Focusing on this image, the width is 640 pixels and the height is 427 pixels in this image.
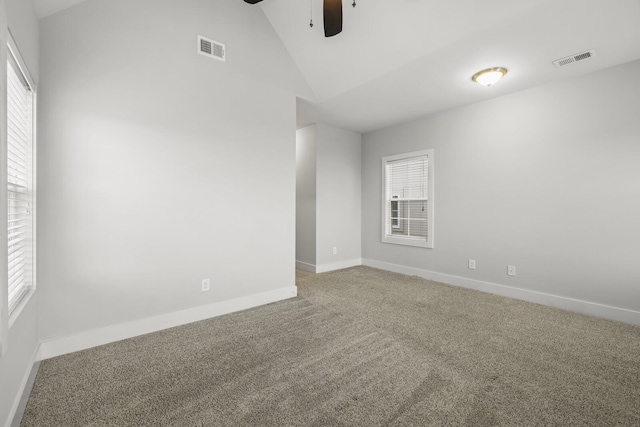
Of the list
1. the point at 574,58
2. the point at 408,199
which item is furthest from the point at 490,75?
the point at 408,199

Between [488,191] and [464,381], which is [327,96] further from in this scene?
[464,381]

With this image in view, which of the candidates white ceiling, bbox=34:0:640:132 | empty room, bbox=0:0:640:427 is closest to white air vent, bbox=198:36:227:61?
empty room, bbox=0:0:640:427

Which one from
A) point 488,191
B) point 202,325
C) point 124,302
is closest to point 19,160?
point 124,302

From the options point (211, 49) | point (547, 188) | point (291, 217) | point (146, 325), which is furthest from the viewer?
point (291, 217)

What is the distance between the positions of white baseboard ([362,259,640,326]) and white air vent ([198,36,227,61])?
4.04 meters

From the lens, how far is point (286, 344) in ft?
7.72

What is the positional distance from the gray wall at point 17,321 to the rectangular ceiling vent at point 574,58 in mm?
4116

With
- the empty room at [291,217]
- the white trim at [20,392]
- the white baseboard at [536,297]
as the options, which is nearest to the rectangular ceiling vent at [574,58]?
the empty room at [291,217]

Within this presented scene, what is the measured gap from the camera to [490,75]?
296cm

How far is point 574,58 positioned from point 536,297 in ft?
8.59

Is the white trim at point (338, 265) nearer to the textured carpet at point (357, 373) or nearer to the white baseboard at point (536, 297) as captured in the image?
the white baseboard at point (536, 297)

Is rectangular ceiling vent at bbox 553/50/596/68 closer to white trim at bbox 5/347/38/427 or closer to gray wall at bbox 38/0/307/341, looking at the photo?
gray wall at bbox 38/0/307/341

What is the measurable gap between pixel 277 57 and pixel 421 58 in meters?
1.68

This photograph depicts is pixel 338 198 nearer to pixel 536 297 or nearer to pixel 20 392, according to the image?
pixel 536 297
